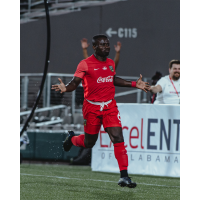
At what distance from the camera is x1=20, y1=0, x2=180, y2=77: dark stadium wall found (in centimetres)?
1530

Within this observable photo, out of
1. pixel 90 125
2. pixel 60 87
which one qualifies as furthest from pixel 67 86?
pixel 90 125

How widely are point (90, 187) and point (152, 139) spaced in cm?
203

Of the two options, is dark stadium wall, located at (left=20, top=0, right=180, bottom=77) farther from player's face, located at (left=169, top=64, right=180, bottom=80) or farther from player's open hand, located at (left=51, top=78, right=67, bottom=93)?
player's open hand, located at (left=51, top=78, right=67, bottom=93)

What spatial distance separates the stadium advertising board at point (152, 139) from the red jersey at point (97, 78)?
244 centimetres

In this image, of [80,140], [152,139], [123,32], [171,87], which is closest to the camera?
[80,140]

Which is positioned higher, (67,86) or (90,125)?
(67,86)

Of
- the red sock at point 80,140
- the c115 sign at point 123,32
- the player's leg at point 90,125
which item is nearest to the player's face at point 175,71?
the red sock at point 80,140

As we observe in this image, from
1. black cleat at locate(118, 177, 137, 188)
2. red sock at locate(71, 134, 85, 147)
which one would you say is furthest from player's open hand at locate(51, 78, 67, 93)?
red sock at locate(71, 134, 85, 147)

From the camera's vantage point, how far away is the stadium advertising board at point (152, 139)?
7.48 metres

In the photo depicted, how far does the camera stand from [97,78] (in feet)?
17.4

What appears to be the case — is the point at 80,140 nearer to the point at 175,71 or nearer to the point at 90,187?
the point at 90,187
